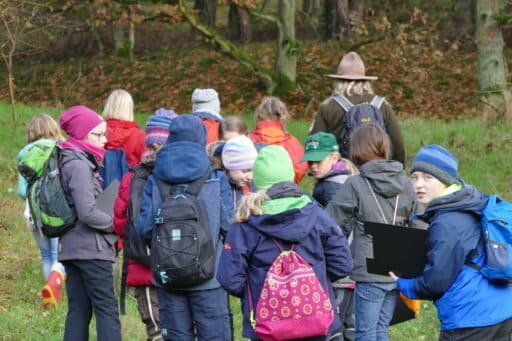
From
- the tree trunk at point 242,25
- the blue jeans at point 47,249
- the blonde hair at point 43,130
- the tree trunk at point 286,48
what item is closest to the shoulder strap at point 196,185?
the blonde hair at point 43,130

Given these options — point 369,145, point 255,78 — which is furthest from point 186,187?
point 255,78

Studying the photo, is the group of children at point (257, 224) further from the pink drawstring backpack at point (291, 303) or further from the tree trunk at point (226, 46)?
the tree trunk at point (226, 46)

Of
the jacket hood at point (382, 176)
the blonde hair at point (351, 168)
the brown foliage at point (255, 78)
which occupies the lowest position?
the brown foliage at point (255, 78)

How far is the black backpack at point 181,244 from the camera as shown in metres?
5.54

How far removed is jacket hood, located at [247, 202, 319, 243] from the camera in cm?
493

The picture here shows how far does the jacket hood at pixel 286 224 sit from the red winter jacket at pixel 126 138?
3.13 metres

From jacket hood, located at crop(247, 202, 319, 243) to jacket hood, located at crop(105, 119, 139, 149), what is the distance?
3.18 meters

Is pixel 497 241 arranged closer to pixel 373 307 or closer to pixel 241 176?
pixel 373 307

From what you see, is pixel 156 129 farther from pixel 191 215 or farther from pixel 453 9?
pixel 453 9

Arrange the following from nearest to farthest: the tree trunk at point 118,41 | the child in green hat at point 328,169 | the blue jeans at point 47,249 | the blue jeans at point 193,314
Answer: the blue jeans at point 193,314 → the child in green hat at point 328,169 → the blue jeans at point 47,249 → the tree trunk at point 118,41

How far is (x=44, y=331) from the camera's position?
775 centimetres

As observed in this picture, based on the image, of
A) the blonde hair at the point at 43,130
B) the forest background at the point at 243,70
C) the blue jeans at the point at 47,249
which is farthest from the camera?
the forest background at the point at 243,70

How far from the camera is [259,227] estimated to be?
16.3 ft

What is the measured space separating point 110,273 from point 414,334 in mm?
3016
